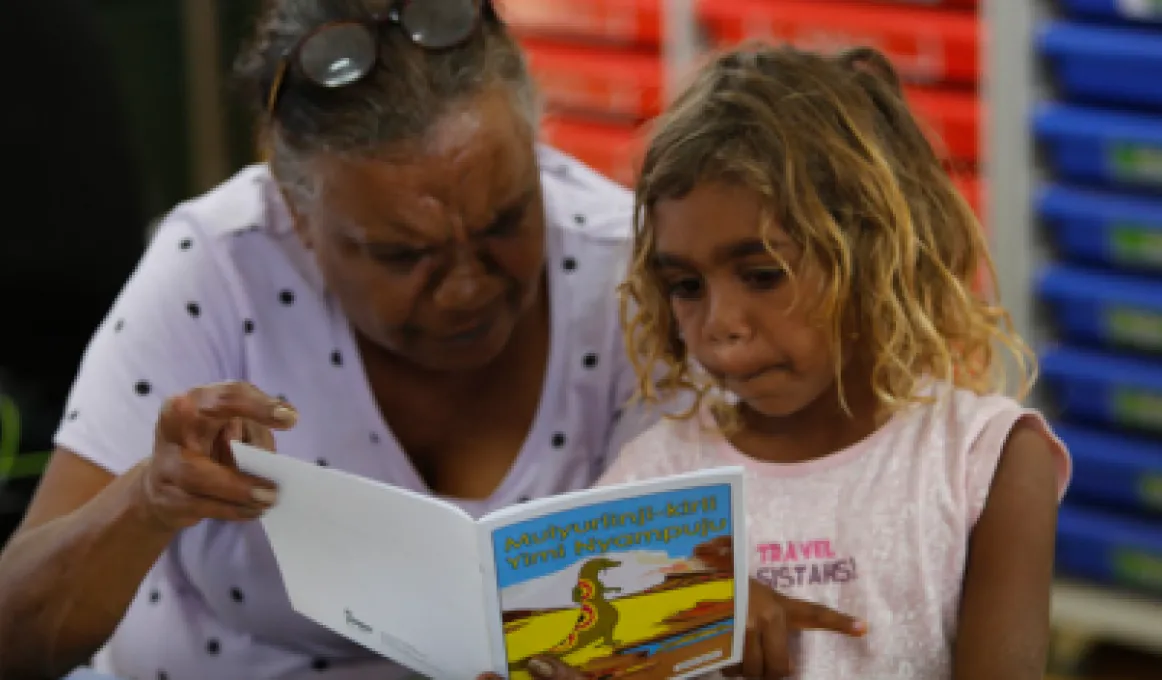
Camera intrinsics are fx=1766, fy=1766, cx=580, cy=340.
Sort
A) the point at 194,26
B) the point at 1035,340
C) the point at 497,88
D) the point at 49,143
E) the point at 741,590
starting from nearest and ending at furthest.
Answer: the point at 741,590 < the point at 497,88 < the point at 49,143 < the point at 1035,340 < the point at 194,26

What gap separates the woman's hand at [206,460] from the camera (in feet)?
4.59

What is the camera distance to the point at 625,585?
133 centimetres

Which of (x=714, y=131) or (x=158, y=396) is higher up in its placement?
(x=714, y=131)

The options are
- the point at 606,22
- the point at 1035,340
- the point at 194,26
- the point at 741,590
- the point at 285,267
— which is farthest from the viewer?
the point at 194,26

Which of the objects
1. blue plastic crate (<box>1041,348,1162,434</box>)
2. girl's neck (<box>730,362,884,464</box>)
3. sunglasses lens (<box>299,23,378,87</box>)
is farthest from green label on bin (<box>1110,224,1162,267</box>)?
sunglasses lens (<box>299,23,378,87</box>)

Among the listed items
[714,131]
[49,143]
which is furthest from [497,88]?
[49,143]

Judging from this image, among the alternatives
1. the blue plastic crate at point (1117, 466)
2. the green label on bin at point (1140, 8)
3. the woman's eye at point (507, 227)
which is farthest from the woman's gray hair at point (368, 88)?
the blue plastic crate at point (1117, 466)

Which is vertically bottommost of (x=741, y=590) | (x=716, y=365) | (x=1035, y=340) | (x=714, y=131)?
(x=1035, y=340)

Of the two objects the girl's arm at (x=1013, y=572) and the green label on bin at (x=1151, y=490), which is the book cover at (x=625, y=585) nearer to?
the girl's arm at (x=1013, y=572)

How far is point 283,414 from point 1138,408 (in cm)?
179

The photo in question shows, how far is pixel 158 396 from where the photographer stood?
1.68 metres

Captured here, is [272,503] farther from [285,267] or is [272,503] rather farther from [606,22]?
[606,22]

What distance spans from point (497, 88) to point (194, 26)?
2.47 m

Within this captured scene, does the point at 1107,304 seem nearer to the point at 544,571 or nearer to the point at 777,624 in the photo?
the point at 777,624
